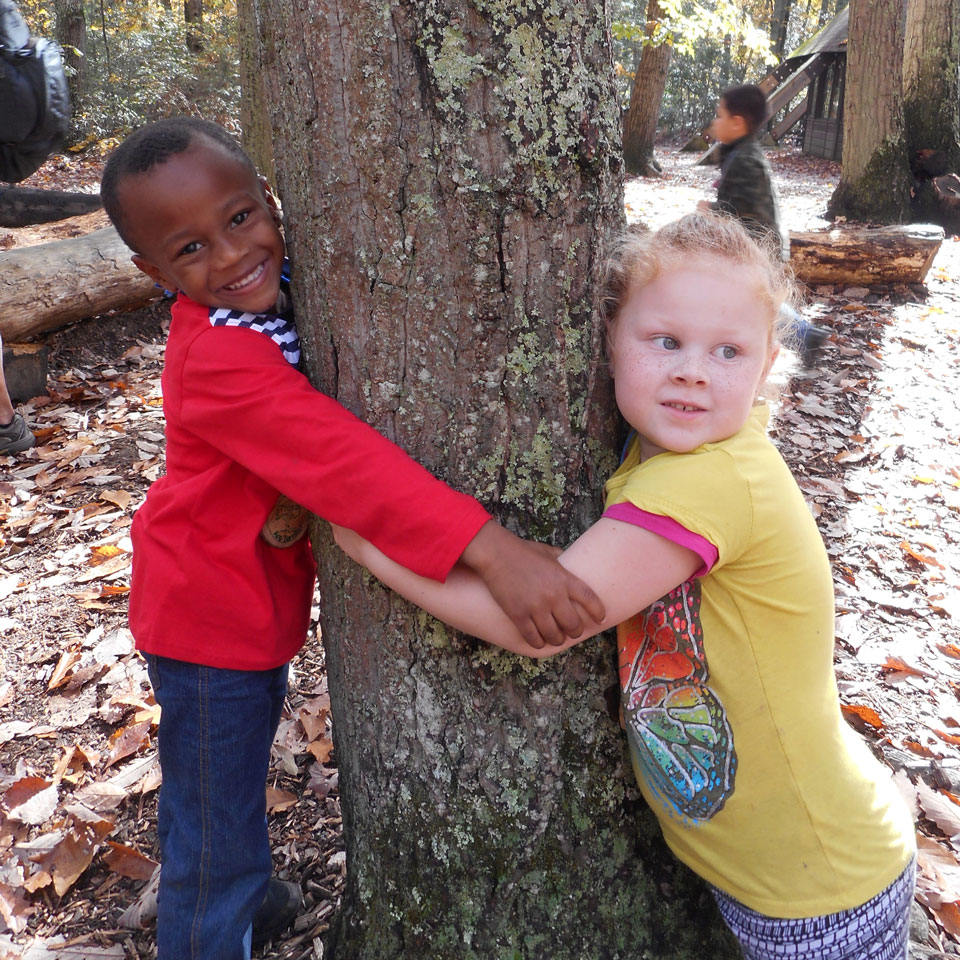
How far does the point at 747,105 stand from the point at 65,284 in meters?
5.40

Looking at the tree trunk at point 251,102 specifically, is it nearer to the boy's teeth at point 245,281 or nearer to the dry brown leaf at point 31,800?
the dry brown leaf at point 31,800

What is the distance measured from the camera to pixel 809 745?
158 cm

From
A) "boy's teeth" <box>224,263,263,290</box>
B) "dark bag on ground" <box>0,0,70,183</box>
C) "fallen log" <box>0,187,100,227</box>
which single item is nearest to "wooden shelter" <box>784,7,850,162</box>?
"fallen log" <box>0,187,100,227</box>

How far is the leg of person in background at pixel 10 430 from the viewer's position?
15.5 ft

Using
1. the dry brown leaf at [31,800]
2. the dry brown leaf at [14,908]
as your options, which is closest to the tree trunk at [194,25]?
the dry brown leaf at [31,800]

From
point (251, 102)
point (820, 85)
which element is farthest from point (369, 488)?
point (820, 85)

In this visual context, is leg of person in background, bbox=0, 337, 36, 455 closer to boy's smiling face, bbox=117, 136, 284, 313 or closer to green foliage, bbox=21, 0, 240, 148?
boy's smiling face, bbox=117, 136, 284, 313

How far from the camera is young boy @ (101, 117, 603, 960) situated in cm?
149

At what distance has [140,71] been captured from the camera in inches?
693

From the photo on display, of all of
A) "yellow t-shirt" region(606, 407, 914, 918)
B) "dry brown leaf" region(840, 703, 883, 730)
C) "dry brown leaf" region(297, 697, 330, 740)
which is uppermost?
"yellow t-shirt" region(606, 407, 914, 918)

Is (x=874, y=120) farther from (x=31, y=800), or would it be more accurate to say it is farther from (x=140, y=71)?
(x=140, y=71)

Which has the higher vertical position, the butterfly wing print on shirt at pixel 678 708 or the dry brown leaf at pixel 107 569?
the butterfly wing print on shirt at pixel 678 708

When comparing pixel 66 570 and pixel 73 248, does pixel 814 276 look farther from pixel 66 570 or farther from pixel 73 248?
pixel 66 570

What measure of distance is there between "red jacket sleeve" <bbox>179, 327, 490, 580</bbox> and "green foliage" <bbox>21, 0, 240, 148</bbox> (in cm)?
1722
